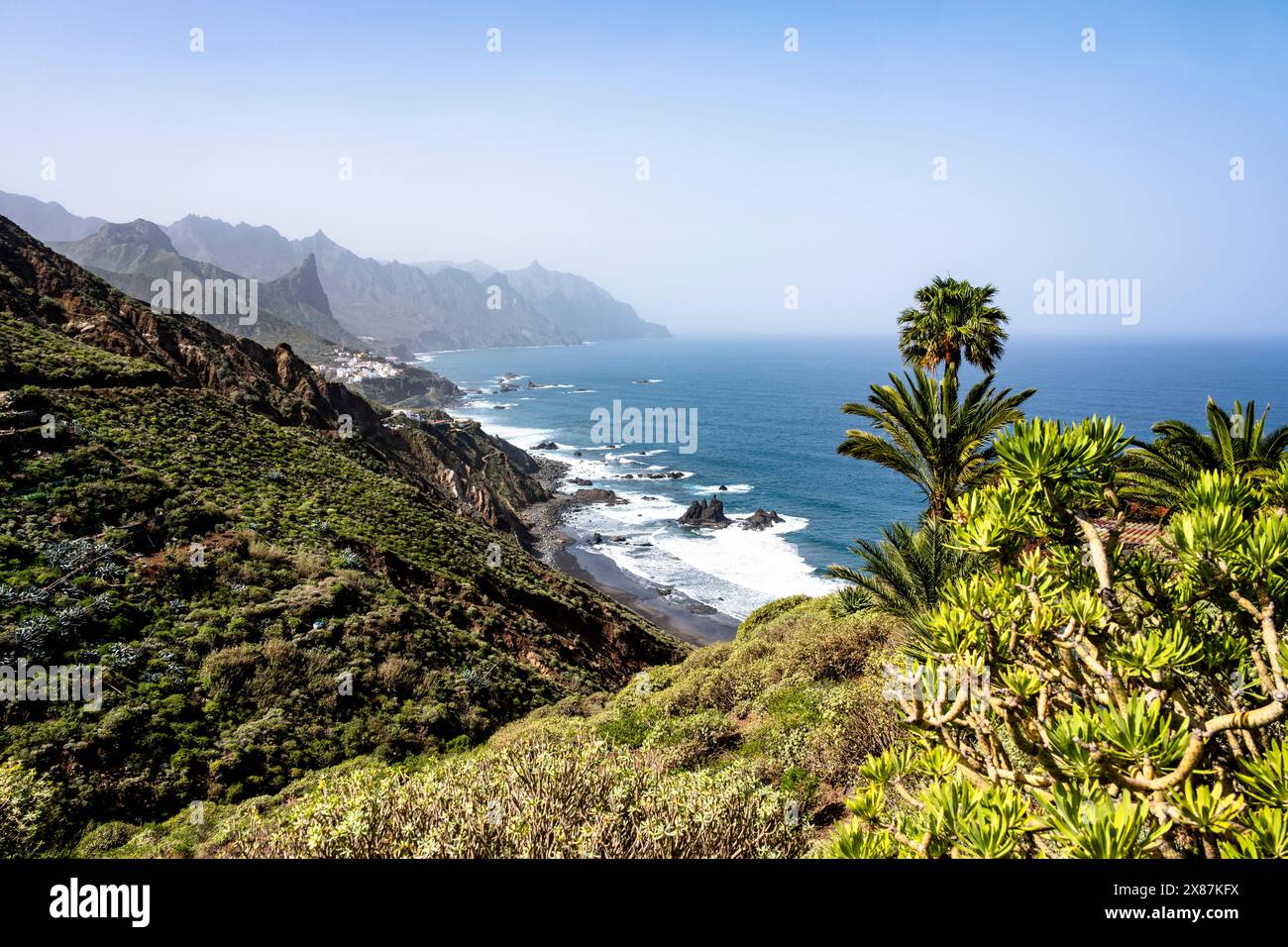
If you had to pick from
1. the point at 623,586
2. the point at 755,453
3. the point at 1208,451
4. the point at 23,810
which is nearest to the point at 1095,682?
the point at 23,810

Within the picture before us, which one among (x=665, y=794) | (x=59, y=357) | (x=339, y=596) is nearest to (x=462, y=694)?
(x=339, y=596)

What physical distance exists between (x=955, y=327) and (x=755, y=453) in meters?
72.4

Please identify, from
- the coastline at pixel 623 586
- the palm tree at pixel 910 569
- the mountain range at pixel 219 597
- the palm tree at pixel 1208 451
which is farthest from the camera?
the coastline at pixel 623 586

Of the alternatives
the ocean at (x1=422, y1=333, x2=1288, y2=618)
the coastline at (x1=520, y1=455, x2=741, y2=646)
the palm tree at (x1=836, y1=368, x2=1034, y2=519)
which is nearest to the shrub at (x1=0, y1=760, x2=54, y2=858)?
the palm tree at (x1=836, y1=368, x2=1034, y2=519)

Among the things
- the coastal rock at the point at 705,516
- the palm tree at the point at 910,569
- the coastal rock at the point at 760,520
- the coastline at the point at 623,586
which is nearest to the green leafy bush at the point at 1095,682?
the palm tree at the point at 910,569

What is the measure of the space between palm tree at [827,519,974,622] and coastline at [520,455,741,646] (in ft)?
74.2

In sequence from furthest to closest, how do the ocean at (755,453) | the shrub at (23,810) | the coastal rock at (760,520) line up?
1. the coastal rock at (760,520)
2. the ocean at (755,453)
3. the shrub at (23,810)

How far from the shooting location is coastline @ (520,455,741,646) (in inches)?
1513

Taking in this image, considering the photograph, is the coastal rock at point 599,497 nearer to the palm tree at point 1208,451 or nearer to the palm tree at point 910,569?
the palm tree at point 910,569

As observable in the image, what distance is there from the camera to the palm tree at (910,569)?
12.9 m

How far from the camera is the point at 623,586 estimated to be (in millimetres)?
44844

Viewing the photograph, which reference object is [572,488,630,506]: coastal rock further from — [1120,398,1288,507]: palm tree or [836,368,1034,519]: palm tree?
[836,368,1034,519]: palm tree

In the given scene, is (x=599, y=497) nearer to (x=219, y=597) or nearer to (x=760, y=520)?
(x=760, y=520)

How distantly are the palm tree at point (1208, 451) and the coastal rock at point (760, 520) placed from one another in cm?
3971
